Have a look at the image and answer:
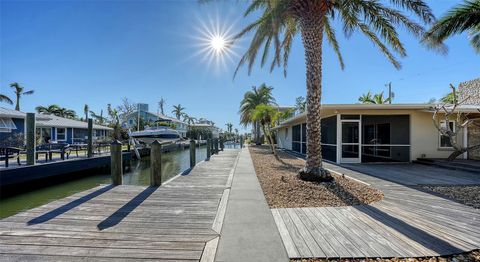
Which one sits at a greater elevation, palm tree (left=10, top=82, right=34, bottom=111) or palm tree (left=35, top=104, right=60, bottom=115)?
palm tree (left=10, top=82, right=34, bottom=111)

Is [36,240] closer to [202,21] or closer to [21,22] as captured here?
[202,21]

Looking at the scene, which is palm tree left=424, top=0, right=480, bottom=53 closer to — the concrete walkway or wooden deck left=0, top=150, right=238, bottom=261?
the concrete walkway

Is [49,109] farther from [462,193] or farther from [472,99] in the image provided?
[472,99]

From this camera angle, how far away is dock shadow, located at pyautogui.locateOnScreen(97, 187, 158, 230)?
4008 mm

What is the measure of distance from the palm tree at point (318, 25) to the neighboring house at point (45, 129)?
17.7 m

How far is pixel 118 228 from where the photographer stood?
12.6 ft

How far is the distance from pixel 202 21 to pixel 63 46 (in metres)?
8.21

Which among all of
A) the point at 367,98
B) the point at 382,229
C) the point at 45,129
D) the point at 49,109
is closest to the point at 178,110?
the point at 49,109

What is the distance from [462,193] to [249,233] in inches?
241

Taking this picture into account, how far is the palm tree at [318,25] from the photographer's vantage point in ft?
24.4

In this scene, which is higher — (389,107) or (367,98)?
(367,98)

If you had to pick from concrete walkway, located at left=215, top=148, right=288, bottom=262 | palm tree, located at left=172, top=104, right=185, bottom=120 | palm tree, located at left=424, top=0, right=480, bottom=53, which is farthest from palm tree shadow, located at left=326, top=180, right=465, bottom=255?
palm tree, located at left=172, top=104, right=185, bottom=120

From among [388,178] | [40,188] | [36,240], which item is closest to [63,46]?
[40,188]

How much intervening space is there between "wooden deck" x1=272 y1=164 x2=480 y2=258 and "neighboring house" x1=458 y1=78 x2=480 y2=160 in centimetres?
1053
